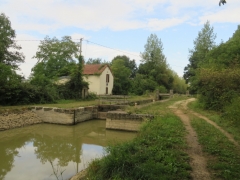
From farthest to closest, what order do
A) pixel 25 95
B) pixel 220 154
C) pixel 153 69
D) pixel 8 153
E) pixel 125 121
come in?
pixel 153 69
pixel 25 95
pixel 125 121
pixel 8 153
pixel 220 154

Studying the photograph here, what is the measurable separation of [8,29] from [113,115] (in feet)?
70.7

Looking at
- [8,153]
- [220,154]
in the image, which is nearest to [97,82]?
[8,153]

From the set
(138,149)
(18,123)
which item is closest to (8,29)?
(18,123)

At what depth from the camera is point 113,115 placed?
15.2 metres

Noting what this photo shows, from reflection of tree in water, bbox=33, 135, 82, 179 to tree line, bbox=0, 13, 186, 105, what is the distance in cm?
690

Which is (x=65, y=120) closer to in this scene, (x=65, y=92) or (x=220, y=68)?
(x=65, y=92)

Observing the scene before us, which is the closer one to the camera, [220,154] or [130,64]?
[220,154]

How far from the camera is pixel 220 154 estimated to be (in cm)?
629

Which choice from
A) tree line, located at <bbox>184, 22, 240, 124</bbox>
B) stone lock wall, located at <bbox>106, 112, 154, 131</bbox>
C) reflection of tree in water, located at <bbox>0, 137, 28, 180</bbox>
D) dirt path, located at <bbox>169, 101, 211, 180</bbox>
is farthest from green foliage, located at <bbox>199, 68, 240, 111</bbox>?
reflection of tree in water, located at <bbox>0, 137, 28, 180</bbox>

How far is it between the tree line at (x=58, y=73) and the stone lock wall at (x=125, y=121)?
8.10m

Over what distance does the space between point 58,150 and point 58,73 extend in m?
19.7

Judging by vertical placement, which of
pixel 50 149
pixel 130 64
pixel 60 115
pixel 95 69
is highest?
pixel 130 64

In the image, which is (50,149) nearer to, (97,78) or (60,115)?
(60,115)

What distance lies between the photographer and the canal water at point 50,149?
7.50 m
